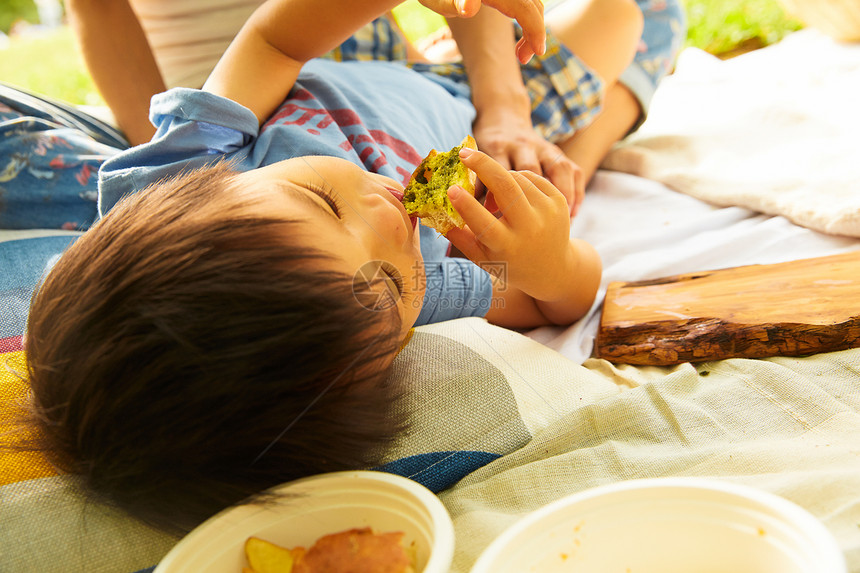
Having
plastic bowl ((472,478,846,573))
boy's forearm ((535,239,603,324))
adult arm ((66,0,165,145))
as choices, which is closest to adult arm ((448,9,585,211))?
boy's forearm ((535,239,603,324))

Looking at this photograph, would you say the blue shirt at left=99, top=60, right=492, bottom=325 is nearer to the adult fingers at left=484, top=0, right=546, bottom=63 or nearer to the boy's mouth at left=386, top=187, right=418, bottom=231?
the boy's mouth at left=386, top=187, right=418, bottom=231

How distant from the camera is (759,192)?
3.07ft

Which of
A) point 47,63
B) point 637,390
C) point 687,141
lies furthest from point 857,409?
point 47,63

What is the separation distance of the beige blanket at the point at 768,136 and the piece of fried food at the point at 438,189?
0.52 meters

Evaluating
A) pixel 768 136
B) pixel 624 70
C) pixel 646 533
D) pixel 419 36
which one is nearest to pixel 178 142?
pixel 646 533

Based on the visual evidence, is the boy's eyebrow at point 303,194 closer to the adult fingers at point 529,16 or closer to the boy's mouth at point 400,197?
the boy's mouth at point 400,197

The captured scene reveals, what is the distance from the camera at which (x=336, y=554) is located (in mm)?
433

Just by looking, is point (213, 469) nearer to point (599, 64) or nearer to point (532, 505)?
point (532, 505)

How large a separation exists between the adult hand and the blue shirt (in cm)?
6

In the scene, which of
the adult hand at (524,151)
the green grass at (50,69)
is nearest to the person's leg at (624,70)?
the adult hand at (524,151)

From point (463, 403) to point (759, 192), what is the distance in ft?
2.01

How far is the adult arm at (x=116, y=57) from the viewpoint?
108 cm

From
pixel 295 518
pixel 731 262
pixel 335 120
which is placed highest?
pixel 335 120

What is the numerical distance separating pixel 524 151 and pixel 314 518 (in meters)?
0.71
